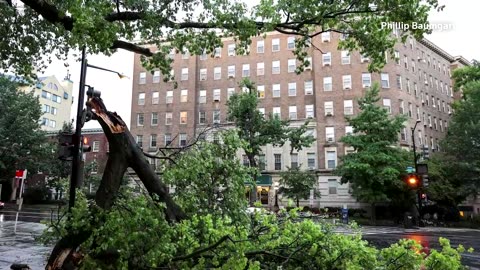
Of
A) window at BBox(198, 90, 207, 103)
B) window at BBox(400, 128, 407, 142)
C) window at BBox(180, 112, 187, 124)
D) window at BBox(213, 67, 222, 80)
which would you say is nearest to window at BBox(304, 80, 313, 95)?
window at BBox(400, 128, 407, 142)

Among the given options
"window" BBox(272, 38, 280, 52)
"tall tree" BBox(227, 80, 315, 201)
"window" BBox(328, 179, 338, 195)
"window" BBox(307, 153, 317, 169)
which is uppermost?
"window" BBox(272, 38, 280, 52)

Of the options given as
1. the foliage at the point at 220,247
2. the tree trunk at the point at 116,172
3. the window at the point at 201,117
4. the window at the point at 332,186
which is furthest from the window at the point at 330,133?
the foliage at the point at 220,247

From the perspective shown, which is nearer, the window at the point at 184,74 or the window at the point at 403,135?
the window at the point at 403,135

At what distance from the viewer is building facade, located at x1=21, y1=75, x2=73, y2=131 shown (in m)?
79.9

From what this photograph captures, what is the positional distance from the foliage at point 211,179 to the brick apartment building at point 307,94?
3807 cm

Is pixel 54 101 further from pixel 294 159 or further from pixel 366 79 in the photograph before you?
pixel 366 79

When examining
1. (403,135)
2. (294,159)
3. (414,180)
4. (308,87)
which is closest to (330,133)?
(294,159)

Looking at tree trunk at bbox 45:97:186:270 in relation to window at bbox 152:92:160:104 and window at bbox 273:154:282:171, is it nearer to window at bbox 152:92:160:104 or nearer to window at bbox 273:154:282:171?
window at bbox 273:154:282:171

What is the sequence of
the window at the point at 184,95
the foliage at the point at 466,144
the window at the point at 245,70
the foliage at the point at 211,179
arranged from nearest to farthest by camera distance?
the foliage at the point at 211,179, the foliage at the point at 466,144, the window at the point at 245,70, the window at the point at 184,95

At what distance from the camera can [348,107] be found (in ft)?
153

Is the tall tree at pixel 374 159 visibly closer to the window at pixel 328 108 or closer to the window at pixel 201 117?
the window at pixel 328 108

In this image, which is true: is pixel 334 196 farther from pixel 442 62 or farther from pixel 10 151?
pixel 10 151

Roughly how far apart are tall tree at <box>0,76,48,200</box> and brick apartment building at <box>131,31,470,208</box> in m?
13.8

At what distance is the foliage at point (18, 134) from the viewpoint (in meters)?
42.7
